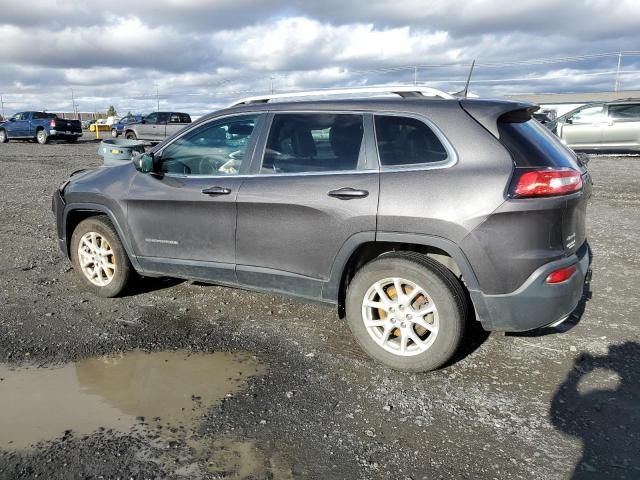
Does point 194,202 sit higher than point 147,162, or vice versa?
point 147,162

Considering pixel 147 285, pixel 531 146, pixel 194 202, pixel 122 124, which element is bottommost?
pixel 147 285

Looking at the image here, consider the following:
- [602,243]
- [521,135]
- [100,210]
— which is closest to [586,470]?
[521,135]

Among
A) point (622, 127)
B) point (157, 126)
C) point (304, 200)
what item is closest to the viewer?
point (304, 200)

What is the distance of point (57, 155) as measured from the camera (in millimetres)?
20141

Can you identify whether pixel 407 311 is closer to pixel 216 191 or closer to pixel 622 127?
pixel 216 191

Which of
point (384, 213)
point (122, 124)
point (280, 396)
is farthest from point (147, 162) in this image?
point (122, 124)

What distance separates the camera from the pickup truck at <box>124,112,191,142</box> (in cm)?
2502

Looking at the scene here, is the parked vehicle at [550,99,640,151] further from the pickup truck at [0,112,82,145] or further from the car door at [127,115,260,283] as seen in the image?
the pickup truck at [0,112,82,145]

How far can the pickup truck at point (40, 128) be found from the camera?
89.5ft

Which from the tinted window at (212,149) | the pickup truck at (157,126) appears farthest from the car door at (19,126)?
the tinted window at (212,149)

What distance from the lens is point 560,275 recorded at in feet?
10.5

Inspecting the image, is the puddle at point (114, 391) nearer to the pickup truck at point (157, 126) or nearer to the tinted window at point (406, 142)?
the tinted window at point (406, 142)

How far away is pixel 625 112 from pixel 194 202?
1676 cm

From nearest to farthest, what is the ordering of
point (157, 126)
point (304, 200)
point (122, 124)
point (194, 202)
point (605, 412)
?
point (605, 412) < point (304, 200) < point (194, 202) < point (157, 126) < point (122, 124)
